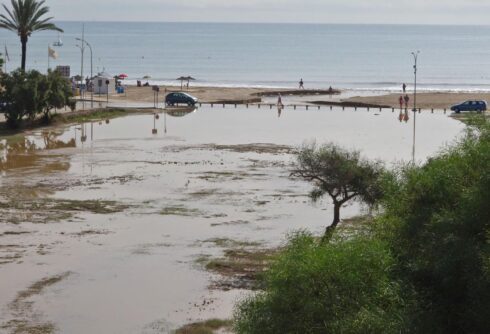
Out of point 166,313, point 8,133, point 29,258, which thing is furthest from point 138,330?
point 8,133

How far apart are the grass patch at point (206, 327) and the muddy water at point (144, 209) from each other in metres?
0.50

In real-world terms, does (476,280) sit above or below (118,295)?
above

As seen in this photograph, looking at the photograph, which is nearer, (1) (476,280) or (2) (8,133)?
(1) (476,280)

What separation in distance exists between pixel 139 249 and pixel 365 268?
17560 mm

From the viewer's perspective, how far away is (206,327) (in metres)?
26.0

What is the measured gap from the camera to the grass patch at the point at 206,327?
2564 centimetres

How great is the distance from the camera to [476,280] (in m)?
17.1

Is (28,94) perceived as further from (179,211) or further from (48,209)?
(179,211)

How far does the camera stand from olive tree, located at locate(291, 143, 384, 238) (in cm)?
3394

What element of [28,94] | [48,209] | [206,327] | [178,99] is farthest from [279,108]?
[206,327]

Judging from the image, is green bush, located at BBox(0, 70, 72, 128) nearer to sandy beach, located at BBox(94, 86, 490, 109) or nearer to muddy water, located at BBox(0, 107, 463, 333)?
muddy water, located at BBox(0, 107, 463, 333)

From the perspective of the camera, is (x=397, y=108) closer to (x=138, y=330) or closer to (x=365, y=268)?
(x=138, y=330)

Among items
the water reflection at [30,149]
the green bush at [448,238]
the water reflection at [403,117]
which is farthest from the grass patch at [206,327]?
the water reflection at [403,117]

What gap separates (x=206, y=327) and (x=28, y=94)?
4553 centimetres
